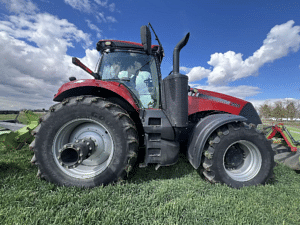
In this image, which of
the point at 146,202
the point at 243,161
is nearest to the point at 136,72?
the point at 146,202

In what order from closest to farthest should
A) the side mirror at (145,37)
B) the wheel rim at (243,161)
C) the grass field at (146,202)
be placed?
the grass field at (146,202)
the side mirror at (145,37)
the wheel rim at (243,161)

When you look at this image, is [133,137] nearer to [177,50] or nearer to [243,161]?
[177,50]

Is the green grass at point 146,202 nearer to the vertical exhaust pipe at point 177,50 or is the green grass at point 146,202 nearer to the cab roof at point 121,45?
the vertical exhaust pipe at point 177,50

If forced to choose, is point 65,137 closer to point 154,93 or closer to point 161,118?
point 161,118

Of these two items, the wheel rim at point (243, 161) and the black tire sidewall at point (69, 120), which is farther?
the wheel rim at point (243, 161)

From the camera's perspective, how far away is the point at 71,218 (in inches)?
51.3

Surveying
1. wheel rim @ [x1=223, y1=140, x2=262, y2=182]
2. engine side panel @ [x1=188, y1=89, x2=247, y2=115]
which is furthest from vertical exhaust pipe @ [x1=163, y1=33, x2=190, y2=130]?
wheel rim @ [x1=223, y1=140, x2=262, y2=182]

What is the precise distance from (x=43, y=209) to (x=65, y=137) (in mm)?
890

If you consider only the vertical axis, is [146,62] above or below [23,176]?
above

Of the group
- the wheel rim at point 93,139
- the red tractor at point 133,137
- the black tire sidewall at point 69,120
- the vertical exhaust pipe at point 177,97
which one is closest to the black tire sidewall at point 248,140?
the red tractor at point 133,137

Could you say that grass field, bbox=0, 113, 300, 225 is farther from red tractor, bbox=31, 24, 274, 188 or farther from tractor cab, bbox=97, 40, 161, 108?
tractor cab, bbox=97, 40, 161, 108

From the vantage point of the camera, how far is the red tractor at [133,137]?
183cm

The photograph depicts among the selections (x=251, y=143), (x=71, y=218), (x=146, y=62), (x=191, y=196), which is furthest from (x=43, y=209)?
(x=251, y=143)

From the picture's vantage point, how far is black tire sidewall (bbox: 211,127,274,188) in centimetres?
198
